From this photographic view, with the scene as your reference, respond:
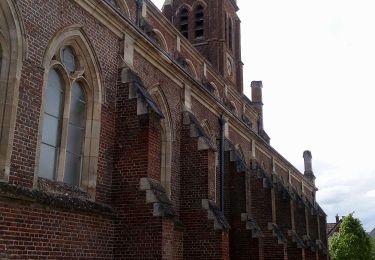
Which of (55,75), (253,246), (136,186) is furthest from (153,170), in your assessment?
(253,246)

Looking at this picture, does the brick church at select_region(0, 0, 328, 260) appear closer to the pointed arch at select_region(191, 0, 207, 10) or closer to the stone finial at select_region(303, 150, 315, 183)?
the pointed arch at select_region(191, 0, 207, 10)

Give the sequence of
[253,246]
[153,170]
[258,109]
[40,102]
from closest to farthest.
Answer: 1. [40,102]
2. [153,170]
3. [253,246]
4. [258,109]

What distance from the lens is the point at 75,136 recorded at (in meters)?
11.6

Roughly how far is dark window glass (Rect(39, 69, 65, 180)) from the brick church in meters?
0.03

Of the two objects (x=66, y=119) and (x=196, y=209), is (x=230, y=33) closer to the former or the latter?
(x=196, y=209)

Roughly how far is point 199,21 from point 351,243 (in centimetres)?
2032

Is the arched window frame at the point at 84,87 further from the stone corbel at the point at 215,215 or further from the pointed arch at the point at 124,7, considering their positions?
the pointed arch at the point at 124,7

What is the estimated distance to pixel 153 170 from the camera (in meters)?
12.0

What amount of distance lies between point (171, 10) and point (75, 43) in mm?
21708

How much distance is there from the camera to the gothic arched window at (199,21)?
103ft

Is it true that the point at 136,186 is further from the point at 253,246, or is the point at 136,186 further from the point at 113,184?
the point at 253,246

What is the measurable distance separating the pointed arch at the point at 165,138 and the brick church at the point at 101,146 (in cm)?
4

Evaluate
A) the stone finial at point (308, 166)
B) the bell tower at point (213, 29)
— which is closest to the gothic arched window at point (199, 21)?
the bell tower at point (213, 29)

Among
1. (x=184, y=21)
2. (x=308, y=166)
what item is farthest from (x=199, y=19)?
(x=308, y=166)
